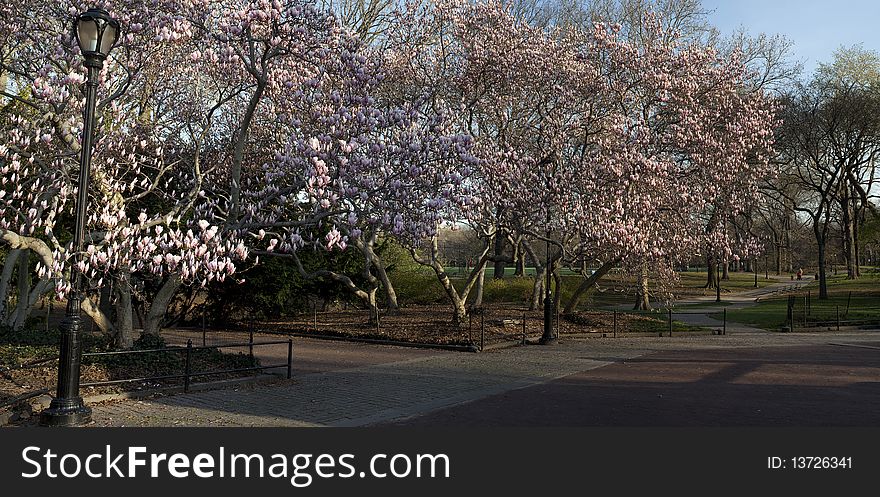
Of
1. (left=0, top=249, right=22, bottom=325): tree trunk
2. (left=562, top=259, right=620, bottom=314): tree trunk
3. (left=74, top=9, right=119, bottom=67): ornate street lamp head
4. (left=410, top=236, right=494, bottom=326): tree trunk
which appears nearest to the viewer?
(left=74, top=9, right=119, bottom=67): ornate street lamp head

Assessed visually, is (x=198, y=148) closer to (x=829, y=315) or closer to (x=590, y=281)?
(x=590, y=281)

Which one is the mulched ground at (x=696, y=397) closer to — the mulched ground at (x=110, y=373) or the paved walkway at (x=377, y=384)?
the paved walkway at (x=377, y=384)

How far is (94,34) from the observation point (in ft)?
28.3

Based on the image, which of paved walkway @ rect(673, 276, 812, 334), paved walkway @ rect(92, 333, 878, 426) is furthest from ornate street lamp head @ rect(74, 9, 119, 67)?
paved walkway @ rect(673, 276, 812, 334)

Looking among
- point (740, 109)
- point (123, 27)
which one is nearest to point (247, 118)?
point (123, 27)

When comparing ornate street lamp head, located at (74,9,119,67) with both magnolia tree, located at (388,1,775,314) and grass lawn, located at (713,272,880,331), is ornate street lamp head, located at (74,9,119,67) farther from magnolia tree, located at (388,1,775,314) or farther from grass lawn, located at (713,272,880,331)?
grass lawn, located at (713,272,880,331)

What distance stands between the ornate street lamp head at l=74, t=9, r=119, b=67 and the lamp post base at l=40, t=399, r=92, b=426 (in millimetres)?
4478

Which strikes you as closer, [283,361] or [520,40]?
[283,361]

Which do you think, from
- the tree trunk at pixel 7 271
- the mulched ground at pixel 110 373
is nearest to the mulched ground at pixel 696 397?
the mulched ground at pixel 110 373

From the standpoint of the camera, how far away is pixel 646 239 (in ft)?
64.6

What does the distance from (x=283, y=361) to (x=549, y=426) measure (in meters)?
9.16

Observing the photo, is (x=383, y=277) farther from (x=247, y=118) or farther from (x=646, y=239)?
(x=247, y=118)

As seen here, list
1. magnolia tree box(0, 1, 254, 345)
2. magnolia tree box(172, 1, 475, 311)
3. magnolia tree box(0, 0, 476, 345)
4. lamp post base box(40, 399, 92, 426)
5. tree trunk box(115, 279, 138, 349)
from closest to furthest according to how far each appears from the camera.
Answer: lamp post base box(40, 399, 92, 426)
magnolia tree box(0, 1, 254, 345)
magnolia tree box(0, 0, 476, 345)
magnolia tree box(172, 1, 475, 311)
tree trunk box(115, 279, 138, 349)

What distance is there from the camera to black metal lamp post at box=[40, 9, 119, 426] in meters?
8.45
